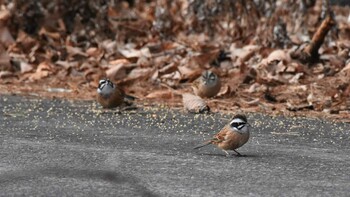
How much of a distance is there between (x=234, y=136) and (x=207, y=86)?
3.64 meters

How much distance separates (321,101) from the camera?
36.4ft

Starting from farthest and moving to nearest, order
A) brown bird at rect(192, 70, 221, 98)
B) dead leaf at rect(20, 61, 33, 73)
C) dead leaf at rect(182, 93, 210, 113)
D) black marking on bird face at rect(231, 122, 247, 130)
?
dead leaf at rect(20, 61, 33, 73) < brown bird at rect(192, 70, 221, 98) < dead leaf at rect(182, 93, 210, 113) < black marking on bird face at rect(231, 122, 247, 130)

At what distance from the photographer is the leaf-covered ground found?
471 inches

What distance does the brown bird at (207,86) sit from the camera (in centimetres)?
1164

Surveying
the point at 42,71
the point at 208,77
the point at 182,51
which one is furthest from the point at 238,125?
the point at 182,51

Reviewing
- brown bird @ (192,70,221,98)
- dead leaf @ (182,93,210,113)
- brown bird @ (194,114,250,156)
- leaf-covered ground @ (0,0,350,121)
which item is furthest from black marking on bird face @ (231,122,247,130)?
brown bird @ (192,70,221,98)

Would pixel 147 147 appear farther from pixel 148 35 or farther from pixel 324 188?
pixel 148 35

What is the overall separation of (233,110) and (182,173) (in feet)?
13.3

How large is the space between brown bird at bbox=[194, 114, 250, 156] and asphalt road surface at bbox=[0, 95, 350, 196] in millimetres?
108

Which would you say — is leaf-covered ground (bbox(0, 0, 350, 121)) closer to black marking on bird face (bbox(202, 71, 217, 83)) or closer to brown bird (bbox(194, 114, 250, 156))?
black marking on bird face (bbox(202, 71, 217, 83))

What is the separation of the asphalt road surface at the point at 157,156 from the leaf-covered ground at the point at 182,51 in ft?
3.93

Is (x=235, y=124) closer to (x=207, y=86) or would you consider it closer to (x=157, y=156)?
(x=157, y=156)

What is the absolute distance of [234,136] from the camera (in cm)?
802

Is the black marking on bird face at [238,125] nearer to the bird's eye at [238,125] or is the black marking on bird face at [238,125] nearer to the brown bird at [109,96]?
the bird's eye at [238,125]
